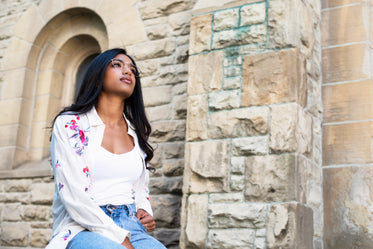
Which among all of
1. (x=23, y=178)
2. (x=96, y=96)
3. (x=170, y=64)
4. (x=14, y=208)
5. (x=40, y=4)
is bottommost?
(x=14, y=208)

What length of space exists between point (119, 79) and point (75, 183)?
834 millimetres

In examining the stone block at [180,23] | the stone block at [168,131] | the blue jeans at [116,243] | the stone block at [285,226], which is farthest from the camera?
the stone block at [180,23]

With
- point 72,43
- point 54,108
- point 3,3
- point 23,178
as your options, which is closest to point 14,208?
point 23,178

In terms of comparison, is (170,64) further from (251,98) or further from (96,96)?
(96,96)

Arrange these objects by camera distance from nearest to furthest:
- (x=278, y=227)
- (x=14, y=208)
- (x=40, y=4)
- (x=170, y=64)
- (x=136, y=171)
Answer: (x=136, y=171) < (x=278, y=227) < (x=170, y=64) < (x=14, y=208) < (x=40, y=4)

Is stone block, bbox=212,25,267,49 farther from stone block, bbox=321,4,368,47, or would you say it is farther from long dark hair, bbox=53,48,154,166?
long dark hair, bbox=53,48,154,166

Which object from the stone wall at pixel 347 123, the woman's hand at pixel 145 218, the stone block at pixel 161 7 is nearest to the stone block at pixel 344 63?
the stone wall at pixel 347 123

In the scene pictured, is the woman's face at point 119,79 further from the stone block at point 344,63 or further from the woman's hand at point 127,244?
the stone block at point 344,63

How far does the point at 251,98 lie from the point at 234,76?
28 centimetres

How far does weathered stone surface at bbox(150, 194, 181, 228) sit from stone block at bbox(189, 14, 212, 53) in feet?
4.74

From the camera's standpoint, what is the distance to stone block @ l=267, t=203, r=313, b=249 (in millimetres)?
3488

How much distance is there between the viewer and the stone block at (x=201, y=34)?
4301 mm

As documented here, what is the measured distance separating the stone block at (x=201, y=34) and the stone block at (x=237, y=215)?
143 centimetres

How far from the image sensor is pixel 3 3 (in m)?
6.84
